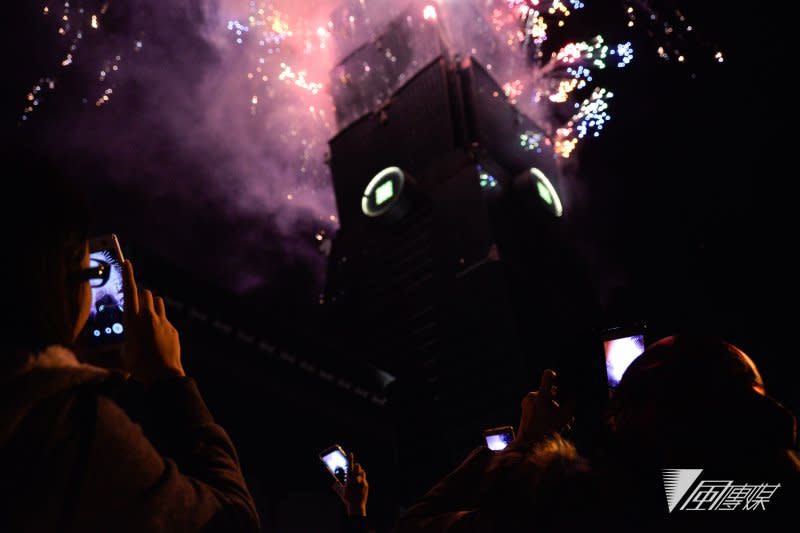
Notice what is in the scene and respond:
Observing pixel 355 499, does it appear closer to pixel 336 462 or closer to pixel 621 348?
pixel 336 462

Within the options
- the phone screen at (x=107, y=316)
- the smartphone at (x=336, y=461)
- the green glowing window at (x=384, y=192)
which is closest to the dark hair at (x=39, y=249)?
the phone screen at (x=107, y=316)

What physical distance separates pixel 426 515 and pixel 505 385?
47.7ft

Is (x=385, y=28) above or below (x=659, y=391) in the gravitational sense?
above

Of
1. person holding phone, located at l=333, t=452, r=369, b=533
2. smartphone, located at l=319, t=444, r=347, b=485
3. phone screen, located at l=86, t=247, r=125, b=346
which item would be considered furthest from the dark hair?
smartphone, located at l=319, t=444, r=347, b=485

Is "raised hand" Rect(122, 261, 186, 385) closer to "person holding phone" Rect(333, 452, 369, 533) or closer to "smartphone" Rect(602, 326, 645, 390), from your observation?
"smartphone" Rect(602, 326, 645, 390)

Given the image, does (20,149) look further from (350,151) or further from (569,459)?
(350,151)

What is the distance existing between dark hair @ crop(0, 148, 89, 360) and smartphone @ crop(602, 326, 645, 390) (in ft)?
9.14

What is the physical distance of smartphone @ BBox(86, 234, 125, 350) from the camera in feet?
5.92

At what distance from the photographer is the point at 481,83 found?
20.8 meters

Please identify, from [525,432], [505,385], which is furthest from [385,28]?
[525,432]

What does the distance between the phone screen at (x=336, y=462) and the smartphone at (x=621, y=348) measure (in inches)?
142

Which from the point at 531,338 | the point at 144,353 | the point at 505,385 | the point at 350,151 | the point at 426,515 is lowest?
the point at 426,515

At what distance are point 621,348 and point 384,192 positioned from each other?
17029mm

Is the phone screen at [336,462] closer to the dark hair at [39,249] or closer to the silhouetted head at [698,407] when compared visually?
the silhouetted head at [698,407]
